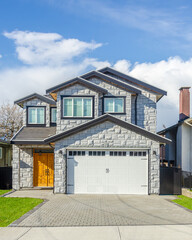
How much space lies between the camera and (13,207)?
11.9 metres

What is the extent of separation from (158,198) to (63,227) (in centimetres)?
741

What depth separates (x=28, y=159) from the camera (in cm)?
1888

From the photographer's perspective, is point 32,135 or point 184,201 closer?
point 184,201

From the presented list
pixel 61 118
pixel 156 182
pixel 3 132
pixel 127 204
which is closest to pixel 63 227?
pixel 127 204

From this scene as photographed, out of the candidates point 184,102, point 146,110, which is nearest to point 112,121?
point 146,110

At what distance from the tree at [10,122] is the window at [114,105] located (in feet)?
89.9

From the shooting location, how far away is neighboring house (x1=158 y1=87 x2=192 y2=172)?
20.2 m

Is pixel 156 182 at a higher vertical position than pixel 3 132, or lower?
lower

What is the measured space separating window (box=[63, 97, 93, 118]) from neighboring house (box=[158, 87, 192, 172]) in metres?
7.22

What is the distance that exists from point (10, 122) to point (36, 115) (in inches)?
968

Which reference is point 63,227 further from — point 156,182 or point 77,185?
point 156,182

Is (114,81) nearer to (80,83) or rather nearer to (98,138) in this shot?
(80,83)

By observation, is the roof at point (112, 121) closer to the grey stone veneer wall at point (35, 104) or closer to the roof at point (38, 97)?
the grey stone veneer wall at point (35, 104)

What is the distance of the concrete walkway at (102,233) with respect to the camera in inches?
304
